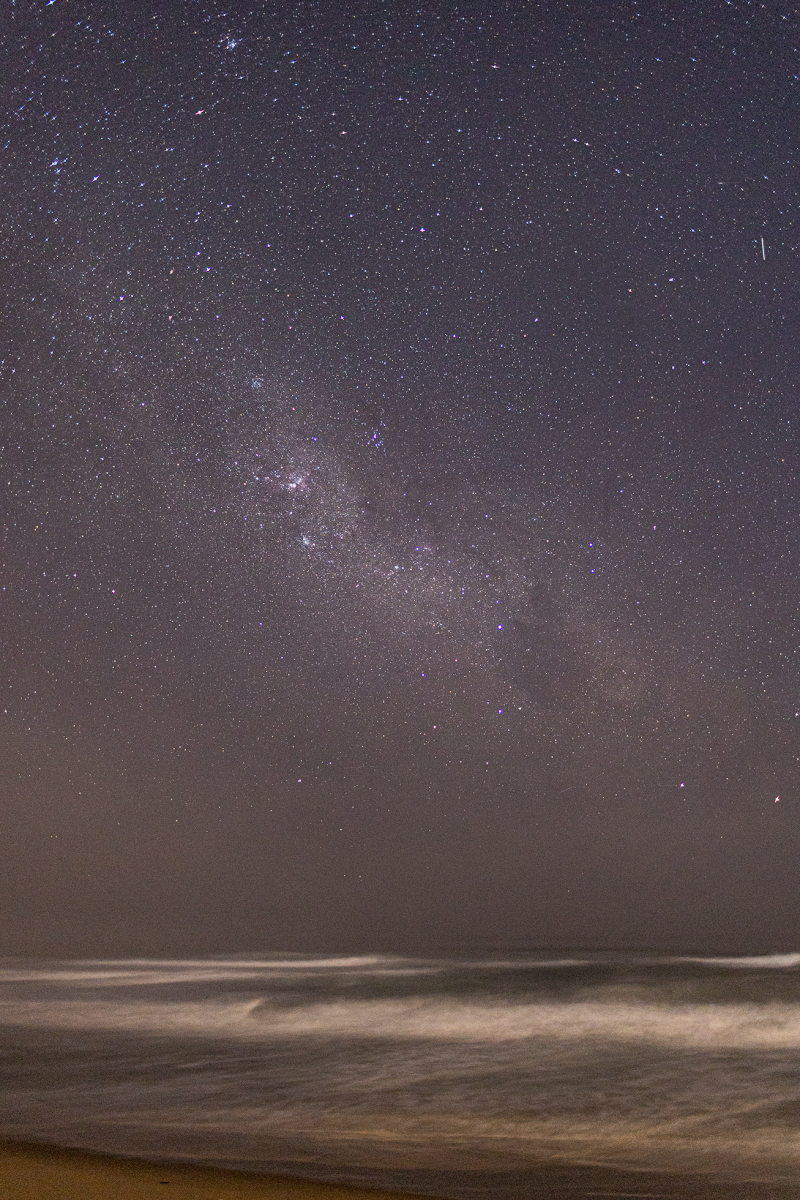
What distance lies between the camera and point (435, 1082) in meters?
7.20

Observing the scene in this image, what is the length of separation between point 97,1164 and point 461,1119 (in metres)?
2.23

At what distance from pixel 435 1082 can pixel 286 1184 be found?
3.45 metres

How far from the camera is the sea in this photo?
15.2 ft

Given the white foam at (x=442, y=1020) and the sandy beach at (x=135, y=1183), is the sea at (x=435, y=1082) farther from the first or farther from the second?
the sandy beach at (x=135, y=1183)

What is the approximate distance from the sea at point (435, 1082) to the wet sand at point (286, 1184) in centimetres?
3

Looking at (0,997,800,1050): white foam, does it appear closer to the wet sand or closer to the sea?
the sea

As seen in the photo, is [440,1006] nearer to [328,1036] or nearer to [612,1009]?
[612,1009]

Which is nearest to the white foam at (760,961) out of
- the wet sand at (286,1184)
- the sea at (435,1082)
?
the sea at (435,1082)

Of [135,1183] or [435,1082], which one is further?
Answer: [435,1082]

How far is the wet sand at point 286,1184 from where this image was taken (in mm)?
3836


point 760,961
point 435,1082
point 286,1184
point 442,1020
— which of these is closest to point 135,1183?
point 286,1184

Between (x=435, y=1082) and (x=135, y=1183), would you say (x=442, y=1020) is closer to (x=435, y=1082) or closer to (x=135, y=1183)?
(x=435, y=1082)

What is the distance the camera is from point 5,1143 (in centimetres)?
472

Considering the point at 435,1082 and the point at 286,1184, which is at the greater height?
the point at 286,1184
